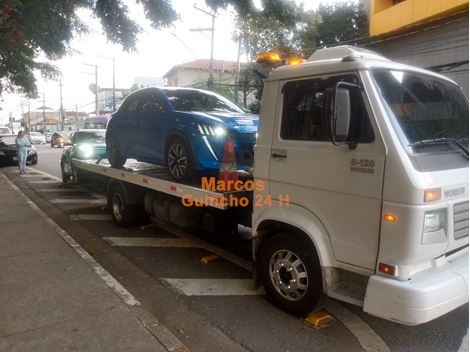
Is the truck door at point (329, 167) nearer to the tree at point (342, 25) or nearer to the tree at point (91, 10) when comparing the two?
the tree at point (91, 10)

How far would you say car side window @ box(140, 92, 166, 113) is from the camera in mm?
6109

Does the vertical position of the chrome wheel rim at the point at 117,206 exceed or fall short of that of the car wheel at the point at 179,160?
it falls short

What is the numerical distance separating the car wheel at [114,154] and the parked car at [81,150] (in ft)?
7.91

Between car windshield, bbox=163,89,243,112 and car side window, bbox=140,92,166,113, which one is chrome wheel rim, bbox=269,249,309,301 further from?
car side window, bbox=140,92,166,113

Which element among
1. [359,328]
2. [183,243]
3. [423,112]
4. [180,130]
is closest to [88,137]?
[183,243]

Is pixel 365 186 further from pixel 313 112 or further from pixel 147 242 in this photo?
pixel 147 242

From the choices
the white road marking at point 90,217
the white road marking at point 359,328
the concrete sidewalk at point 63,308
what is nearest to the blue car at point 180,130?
the white road marking at point 90,217

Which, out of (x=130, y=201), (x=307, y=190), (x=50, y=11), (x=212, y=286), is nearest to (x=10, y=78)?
(x=50, y=11)

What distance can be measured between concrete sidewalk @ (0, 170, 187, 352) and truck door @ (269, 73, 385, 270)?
1.61m

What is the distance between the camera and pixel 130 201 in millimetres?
6859

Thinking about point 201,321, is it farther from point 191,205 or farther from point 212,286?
point 191,205

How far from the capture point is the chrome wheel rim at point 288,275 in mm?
3738

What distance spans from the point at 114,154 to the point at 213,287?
3.91 m

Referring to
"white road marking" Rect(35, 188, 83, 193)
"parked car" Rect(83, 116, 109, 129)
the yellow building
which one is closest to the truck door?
the yellow building
